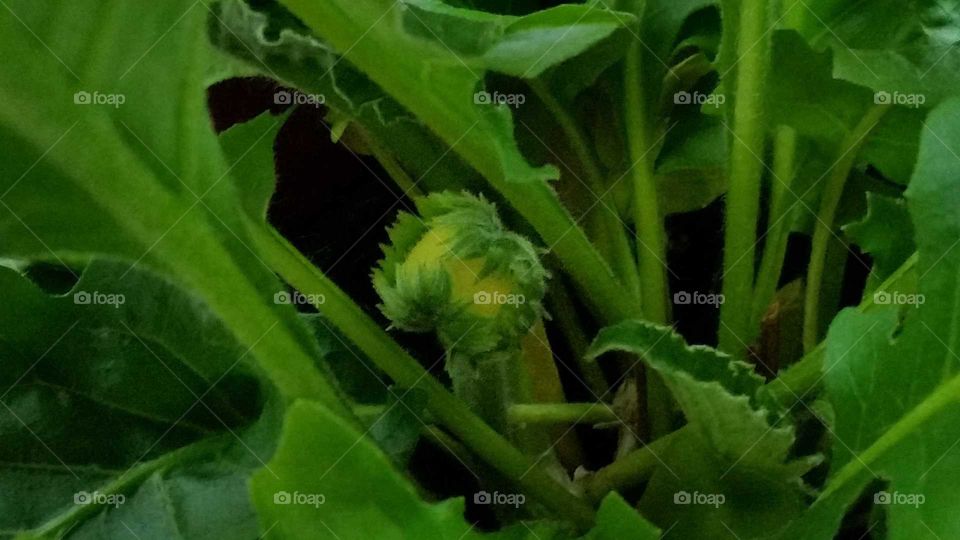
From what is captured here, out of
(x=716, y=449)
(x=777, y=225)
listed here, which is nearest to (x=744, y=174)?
(x=777, y=225)

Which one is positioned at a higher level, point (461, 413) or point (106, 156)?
point (106, 156)

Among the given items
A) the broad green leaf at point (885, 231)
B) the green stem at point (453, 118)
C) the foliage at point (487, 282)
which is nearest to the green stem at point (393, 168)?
the foliage at point (487, 282)

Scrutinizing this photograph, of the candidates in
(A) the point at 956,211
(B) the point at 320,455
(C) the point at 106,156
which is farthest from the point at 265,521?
(A) the point at 956,211

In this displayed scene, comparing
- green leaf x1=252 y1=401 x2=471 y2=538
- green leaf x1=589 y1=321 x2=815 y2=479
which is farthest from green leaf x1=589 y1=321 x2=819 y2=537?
green leaf x1=252 y1=401 x2=471 y2=538

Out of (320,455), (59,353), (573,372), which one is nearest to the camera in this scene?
(320,455)

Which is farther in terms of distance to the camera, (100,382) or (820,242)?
(820,242)

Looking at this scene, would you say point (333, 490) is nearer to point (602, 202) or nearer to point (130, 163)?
point (130, 163)

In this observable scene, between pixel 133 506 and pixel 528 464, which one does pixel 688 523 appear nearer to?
pixel 528 464
